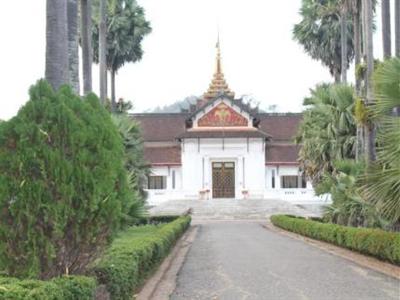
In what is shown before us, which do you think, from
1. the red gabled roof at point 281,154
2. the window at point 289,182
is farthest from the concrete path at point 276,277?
the window at point 289,182

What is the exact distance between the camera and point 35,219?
6.68 m

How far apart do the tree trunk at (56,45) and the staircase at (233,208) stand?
30045 millimetres

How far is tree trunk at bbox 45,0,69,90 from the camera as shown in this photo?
365 inches

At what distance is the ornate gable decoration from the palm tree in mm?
8819

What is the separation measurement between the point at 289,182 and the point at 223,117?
7.17 metres

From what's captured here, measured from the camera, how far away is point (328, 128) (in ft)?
85.8

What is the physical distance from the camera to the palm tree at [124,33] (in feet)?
139

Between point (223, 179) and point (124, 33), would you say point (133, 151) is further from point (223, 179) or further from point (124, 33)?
point (223, 179)

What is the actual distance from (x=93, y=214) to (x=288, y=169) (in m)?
44.7

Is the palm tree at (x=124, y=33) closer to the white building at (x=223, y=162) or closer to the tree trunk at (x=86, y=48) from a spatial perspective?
the white building at (x=223, y=162)

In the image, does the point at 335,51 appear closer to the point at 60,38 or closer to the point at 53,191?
the point at 60,38

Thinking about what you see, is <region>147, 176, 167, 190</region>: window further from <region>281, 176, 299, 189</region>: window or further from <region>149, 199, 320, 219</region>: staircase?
<region>281, 176, 299, 189</region>: window

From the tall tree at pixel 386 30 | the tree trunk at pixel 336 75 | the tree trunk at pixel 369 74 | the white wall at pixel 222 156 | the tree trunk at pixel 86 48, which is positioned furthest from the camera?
the white wall at pixel 222 156

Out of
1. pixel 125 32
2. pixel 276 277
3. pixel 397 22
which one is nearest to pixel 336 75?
pixel 125 32
